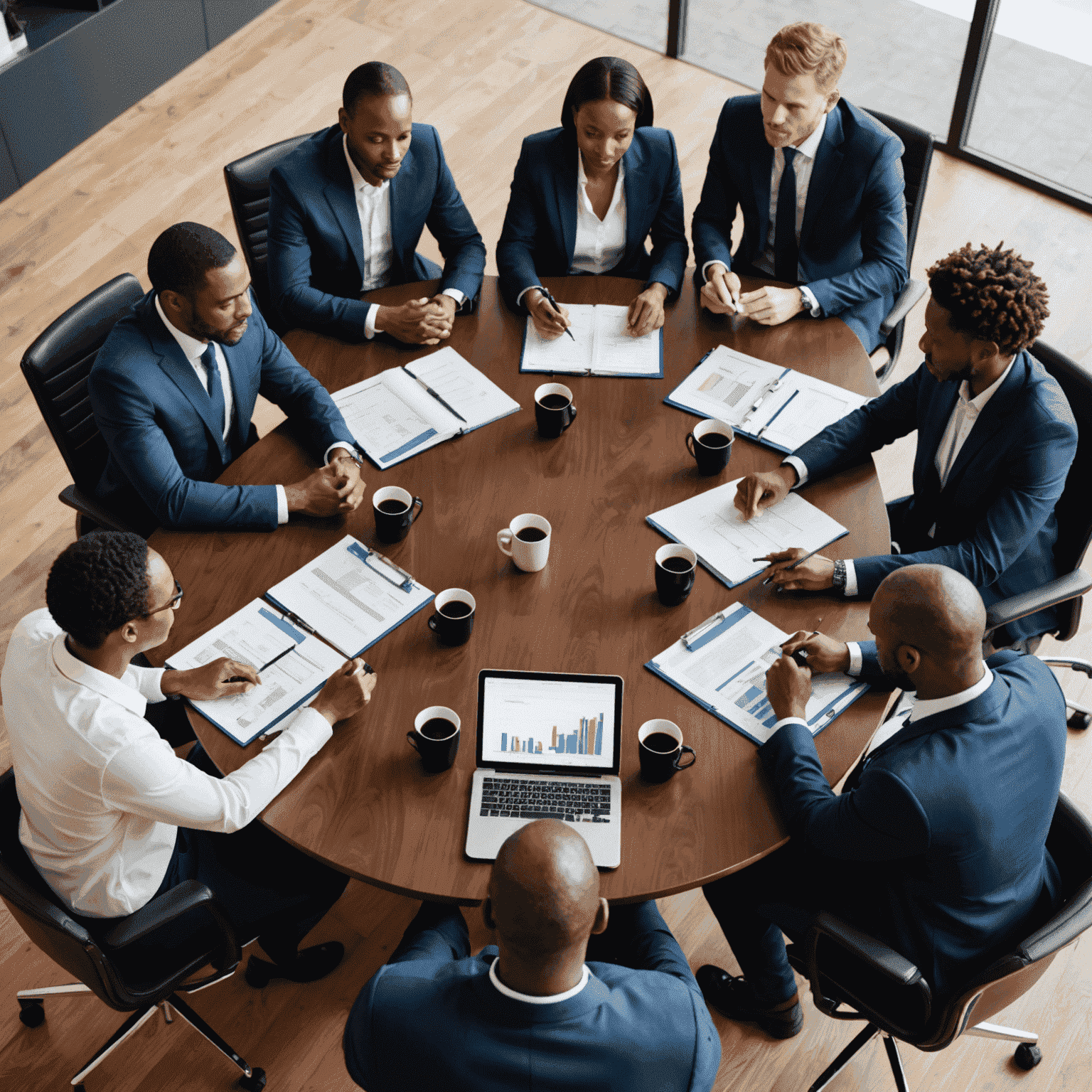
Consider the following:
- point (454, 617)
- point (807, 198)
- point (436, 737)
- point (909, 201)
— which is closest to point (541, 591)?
point (454, 617)

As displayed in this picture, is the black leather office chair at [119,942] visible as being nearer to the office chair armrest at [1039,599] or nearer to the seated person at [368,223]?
the seated person at [368,223]

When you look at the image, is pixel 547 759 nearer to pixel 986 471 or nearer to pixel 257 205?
pixel 986 471

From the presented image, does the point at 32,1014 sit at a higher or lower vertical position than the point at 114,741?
lower

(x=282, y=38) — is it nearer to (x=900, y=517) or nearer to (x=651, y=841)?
(x=900, y=517)

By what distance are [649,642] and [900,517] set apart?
1.13 meters

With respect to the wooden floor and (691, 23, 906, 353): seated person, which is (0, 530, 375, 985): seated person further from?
(691, 23, 906, 353): seated person

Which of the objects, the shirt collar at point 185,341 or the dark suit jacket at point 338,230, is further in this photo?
the dark suit jacket at point 338,230

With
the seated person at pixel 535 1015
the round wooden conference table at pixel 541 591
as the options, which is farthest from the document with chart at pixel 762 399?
the seated person at pixel 535 1015

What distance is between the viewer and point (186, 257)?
2564 mm

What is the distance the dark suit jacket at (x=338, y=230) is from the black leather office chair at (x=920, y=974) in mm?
2034

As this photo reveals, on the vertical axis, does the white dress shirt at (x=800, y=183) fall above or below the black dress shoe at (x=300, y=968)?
above

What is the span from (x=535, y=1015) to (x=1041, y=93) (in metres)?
5.23

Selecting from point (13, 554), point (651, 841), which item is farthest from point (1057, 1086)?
point (13, 554)

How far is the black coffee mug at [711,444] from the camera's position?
2.67m
